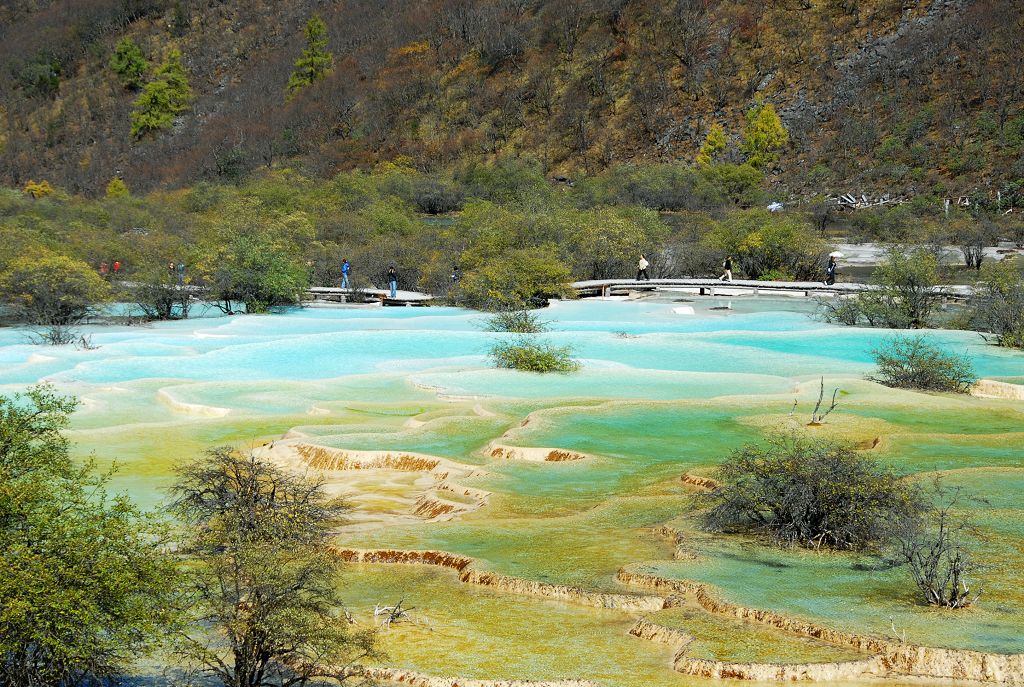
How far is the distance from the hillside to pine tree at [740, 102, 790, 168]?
0.94 meters

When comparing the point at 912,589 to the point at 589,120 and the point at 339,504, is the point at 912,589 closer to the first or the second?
the point at 339,504

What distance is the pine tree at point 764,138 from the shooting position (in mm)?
60156

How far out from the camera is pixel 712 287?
35.5 m

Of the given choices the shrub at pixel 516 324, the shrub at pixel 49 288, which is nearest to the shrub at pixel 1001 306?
the shrub at pixel 516 324

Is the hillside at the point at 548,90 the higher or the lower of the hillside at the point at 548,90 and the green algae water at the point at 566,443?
the higher

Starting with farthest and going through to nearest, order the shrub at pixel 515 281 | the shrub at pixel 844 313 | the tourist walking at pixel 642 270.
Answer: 1. the tourist walking at pixel 642 270
2. the shrub at pixel 515 281
3. the shrub at pixel 844 313

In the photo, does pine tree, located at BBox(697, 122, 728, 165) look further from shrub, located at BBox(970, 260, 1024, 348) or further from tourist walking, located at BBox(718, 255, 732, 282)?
shrub, located at BBox(970, 260, 1024, 348)

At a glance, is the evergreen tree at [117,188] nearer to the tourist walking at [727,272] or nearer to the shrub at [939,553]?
the tourist walking at [727,272]

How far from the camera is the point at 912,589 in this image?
29.6ft

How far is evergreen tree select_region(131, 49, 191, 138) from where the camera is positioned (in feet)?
293

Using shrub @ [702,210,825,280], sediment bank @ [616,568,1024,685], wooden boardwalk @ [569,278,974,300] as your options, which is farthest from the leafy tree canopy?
shrub @ [702,210,825,280]

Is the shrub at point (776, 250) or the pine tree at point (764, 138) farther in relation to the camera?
the pine tree at point (764, 138)

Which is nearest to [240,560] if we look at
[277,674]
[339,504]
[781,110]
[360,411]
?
[277,674]

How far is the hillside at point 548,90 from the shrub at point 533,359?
34.4m
